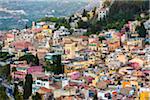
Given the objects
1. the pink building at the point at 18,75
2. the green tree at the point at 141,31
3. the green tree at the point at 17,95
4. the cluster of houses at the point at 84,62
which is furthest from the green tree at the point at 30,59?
the green tree at the point at 141,31

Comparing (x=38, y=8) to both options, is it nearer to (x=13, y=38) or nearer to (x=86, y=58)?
(x=13, y=38)

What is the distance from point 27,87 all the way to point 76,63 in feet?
7.70

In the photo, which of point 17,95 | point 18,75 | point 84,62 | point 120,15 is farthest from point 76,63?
point 120,15

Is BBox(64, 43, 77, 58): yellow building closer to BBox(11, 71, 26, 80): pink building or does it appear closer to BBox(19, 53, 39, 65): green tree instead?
BBox(19, 53, 39, 65): green tree

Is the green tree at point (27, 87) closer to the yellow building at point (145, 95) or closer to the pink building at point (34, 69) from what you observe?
the pink building at point (34, 69)

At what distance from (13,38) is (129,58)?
6.04 meters

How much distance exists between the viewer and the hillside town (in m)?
10.1

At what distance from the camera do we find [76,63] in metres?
12.7

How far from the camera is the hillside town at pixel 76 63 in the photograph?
10.1 m

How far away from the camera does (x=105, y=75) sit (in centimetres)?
1120

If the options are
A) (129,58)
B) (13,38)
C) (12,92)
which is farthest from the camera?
(13,38)

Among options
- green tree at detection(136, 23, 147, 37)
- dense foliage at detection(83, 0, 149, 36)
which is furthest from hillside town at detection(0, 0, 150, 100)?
dense foliage at detection(83, 0, 149, 36)

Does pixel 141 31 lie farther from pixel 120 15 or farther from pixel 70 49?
pixel 70 49

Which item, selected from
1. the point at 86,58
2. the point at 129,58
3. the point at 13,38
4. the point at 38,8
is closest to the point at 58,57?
the point at 86,58
